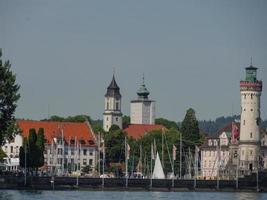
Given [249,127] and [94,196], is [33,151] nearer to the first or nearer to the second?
[94,196]

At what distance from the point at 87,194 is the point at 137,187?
18.2 metres

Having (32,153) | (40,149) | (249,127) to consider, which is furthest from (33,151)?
(249,127)

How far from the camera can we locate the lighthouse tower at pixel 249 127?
197 metres

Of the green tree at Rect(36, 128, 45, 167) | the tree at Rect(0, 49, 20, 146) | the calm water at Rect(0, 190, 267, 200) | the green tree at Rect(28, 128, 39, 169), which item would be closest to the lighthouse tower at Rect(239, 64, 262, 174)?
the green tree at Rect(36, 128, 45, 167)

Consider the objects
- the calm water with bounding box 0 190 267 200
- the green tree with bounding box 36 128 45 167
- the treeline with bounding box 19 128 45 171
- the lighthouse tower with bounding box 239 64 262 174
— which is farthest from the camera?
the lighthouse tower with bounding box 239 64 262 174

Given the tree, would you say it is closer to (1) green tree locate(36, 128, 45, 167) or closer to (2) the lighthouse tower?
(1) green tree locate(36, 128, 45, 167)

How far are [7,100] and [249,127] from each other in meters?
74.0

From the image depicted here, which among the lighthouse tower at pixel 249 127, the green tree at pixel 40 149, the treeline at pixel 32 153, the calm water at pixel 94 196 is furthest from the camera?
the lighthouse tower at pixel 249 127

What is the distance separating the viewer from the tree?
128000 millimetres

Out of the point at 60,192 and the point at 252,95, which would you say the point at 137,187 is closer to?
the point at 60,192

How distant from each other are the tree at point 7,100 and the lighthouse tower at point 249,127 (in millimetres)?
72101

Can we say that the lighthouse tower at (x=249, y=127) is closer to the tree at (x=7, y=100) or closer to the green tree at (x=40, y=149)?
the green tree at (x=40, y=149)

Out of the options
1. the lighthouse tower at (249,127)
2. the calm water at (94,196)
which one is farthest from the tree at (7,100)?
the lighthouse tower at (249,127)

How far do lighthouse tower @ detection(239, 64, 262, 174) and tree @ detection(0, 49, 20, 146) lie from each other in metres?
72.1
